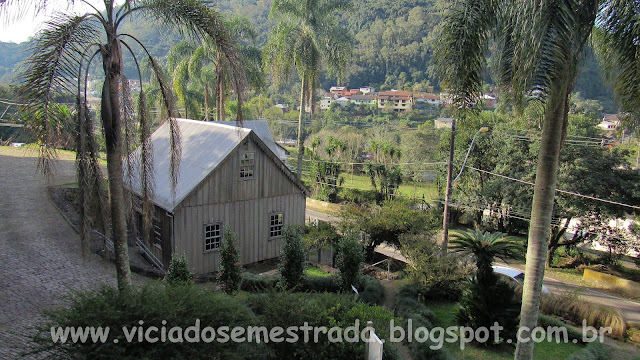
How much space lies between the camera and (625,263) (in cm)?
2422

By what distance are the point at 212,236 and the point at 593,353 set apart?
11659 mm

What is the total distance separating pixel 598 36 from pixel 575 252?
20.9 metres

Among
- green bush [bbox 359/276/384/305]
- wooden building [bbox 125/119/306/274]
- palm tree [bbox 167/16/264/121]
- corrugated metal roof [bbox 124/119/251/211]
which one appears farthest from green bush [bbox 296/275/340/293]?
palm tree [bbox 167/16/264/121]

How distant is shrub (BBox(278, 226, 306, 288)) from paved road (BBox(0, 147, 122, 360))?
513cm

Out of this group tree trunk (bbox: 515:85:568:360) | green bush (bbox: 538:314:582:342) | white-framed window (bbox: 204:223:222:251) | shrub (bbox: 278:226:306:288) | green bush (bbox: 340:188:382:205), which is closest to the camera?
tree trunk (bbox: 515:85:568:360)

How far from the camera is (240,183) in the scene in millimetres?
15930

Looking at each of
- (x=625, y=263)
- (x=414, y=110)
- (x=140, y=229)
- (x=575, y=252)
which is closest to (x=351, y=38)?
(x=140, y=229)

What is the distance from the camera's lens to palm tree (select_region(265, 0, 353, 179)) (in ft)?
80.9

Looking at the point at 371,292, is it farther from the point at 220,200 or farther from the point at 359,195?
the point at 359,195

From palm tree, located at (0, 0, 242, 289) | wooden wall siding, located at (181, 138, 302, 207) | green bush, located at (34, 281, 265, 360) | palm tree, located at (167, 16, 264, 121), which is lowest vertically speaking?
green bush, located at (34, 281, 265, 360)

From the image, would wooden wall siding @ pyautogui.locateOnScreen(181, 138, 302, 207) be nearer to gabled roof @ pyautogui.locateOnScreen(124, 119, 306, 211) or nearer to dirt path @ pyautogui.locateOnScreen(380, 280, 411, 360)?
gabled roof @ pyautogui.locateOnScreen(124, 119, 306, 211)

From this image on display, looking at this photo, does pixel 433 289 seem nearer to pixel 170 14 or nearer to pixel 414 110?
pixel 170 14

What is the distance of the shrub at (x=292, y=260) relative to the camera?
13.4 m

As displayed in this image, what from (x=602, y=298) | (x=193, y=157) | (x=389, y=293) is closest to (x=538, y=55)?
(x=389, y=293)
